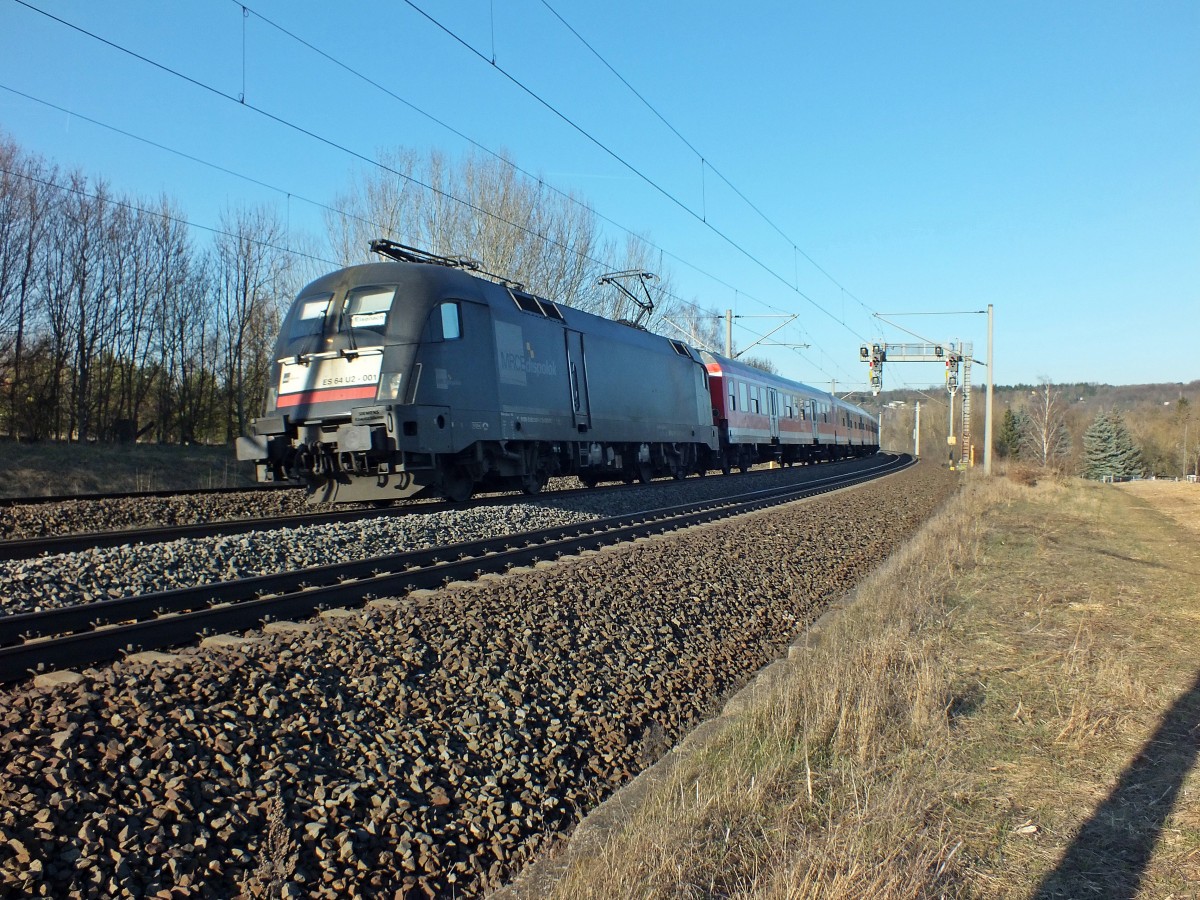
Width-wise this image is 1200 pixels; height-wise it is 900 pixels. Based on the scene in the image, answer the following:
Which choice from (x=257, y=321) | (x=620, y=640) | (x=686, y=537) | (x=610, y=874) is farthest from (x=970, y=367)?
(x=610, y=874)

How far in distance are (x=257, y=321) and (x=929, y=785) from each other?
35869 millimetres

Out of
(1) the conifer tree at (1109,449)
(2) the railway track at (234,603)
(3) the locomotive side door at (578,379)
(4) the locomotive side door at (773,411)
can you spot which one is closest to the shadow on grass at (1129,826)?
(2) the railway track at (234,603)

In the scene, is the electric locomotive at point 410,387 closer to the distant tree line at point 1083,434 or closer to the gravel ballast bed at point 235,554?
the gravel ballast bed at point 235,554

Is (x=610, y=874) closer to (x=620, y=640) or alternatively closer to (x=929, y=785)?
(x=929, y=785)

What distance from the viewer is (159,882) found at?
8.82 ft

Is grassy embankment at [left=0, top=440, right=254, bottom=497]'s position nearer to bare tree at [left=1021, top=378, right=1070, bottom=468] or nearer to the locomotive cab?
the locomotive cab

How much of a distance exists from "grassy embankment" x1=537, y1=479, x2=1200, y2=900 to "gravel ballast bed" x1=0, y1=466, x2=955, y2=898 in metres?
0.51

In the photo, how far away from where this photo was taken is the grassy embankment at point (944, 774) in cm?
311

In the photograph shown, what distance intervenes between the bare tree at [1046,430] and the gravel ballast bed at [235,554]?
176 feet

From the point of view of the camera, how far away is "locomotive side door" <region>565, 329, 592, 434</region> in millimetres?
15547

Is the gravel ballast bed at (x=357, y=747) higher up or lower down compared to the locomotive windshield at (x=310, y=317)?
lower down

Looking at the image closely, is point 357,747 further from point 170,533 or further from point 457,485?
point 457,485

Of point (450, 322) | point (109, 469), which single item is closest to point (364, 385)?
point (450, 322)

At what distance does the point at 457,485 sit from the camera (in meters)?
13.0
